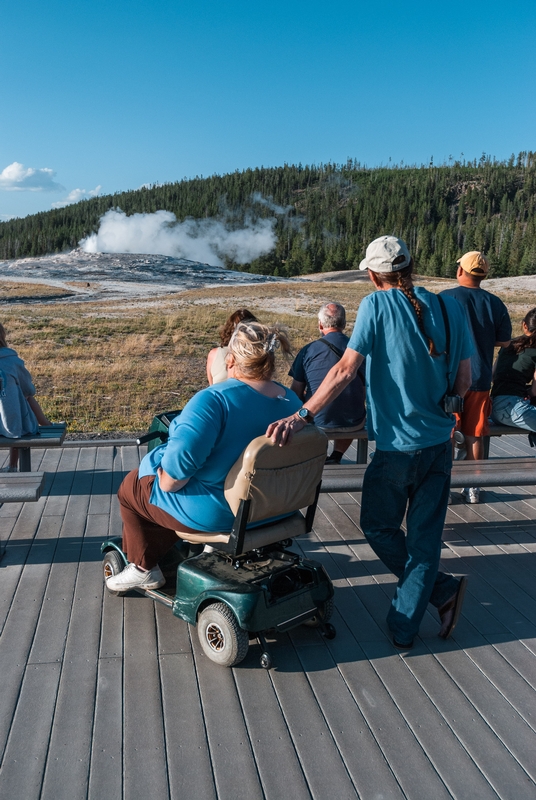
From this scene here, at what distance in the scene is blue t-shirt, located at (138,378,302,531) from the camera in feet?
9.16

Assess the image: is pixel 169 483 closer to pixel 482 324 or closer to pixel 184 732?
pixel 184 732

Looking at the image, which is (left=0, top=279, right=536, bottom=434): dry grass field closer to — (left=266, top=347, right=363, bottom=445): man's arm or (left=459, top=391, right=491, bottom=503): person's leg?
(left=266, top=347, right=363, bottom=445): man's arm

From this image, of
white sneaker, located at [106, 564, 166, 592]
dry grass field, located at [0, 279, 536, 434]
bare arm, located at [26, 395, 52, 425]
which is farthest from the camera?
dry grass field, located at [0, 279, 536, 434]

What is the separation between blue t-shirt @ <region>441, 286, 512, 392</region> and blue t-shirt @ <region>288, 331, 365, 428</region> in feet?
2.56

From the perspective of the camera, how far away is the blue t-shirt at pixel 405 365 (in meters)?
2.89

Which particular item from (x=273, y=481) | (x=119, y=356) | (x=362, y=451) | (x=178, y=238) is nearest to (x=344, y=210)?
(x=178, y=238)

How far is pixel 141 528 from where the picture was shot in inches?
128

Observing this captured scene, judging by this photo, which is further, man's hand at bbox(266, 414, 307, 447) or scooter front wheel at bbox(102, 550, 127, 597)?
scooter front wheel at bbox(102, 550, 127, 597)

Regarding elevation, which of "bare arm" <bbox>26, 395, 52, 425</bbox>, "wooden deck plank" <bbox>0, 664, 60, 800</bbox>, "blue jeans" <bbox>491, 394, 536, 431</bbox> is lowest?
"wooden deck plank" <bbox>0, 664, 60, 800</bbox>

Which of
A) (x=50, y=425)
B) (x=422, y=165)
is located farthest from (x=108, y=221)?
(x=50, y=425)

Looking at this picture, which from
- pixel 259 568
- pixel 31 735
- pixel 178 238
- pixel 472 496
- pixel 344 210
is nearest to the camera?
pixel 31 735

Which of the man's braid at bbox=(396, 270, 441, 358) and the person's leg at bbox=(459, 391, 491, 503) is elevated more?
the man's braid at bbox=(396, 270, 441, 358)

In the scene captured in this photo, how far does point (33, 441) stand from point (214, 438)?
7.32 ft

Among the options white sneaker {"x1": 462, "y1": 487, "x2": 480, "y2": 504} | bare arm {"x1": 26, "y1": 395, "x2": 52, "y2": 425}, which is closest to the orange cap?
white sneaker {"x1": 462, "y1": 487, "x2": 480, "y2": 504}
